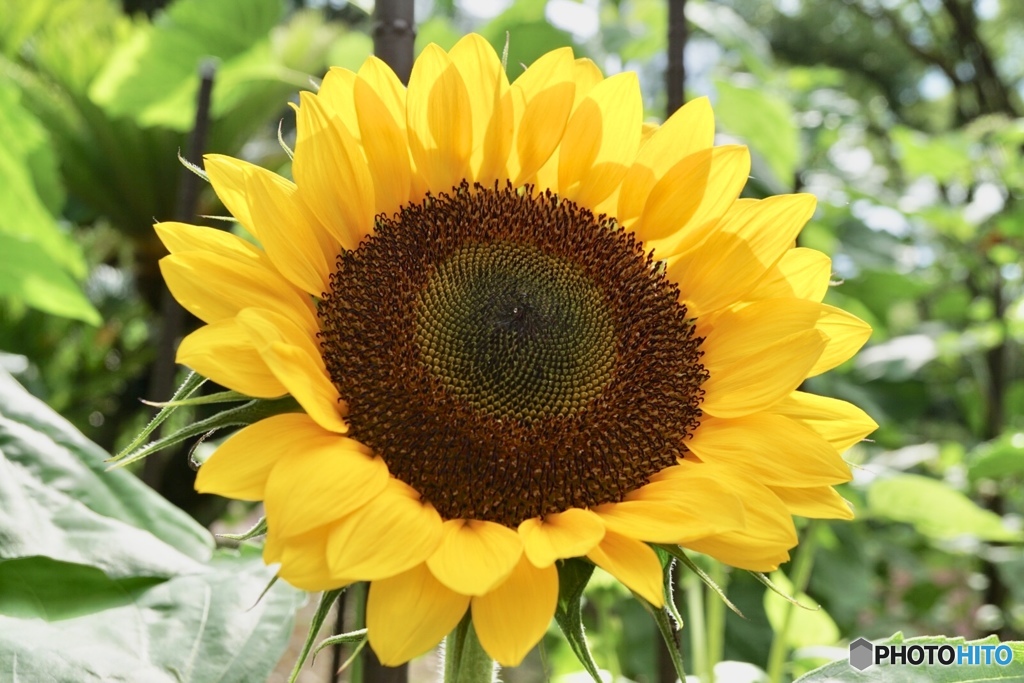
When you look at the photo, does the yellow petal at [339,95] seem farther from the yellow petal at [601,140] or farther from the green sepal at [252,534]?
the green sepal at [252,534]

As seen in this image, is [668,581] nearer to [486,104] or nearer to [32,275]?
[486,104]

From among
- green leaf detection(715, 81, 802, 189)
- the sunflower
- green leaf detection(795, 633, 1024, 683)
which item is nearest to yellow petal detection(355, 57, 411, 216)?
the sunflower

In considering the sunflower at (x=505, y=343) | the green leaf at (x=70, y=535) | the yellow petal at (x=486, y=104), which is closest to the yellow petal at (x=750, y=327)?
the sunflower at (x=505, y=343)

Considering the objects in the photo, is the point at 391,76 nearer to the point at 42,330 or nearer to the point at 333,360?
the point at 333,360

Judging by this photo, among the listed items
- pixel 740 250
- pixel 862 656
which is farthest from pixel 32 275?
pixel 862 656

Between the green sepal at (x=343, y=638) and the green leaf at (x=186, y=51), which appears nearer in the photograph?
the green sepal at (x=343, y=638)

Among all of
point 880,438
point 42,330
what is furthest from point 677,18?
point 42,330
